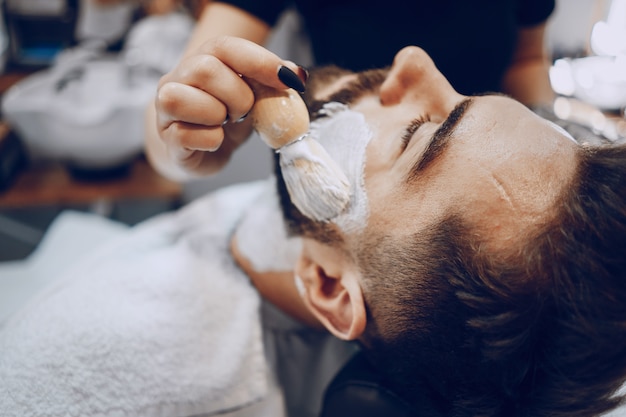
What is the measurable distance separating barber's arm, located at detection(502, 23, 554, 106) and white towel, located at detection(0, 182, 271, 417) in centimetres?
68

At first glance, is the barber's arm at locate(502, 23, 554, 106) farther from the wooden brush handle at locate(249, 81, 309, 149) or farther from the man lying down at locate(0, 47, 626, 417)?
the wooden brush handle at locate(249, 81, 309, 149)

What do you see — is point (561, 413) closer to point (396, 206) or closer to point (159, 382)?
point (396, 206)

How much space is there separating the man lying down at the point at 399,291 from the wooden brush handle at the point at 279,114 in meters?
0.13

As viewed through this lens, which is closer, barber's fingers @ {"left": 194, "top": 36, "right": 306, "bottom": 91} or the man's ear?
barber's fingers @ {"left": 194, "top": 36, "right": 306, "bottom": 91}

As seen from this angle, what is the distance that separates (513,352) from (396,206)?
0.76 ft

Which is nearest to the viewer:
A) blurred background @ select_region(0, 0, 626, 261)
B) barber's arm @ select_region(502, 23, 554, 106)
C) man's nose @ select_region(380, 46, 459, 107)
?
man's nose @ select_region(380, 46, 459, 107)

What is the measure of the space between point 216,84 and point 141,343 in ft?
1.57

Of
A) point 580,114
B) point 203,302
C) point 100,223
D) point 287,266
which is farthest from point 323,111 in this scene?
point 100,223

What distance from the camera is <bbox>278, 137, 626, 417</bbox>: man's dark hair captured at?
541 millimetres

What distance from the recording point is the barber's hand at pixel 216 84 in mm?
543

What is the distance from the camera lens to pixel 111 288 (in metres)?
0.88

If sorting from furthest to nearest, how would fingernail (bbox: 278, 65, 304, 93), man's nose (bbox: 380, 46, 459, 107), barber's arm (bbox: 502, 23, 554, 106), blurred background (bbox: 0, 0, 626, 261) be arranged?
blurred background (bbox: 0, 0, 626, 261) → barber's arm (bbox: 502, 23, 554, 106) → man's nose (bbox: 380, 46, 459, 107) → fingernail (bbox: 278, 65, 304, 93)

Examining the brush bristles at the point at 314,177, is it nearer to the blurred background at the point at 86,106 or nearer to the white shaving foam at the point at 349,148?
the white shaving foam at the point at 349,148

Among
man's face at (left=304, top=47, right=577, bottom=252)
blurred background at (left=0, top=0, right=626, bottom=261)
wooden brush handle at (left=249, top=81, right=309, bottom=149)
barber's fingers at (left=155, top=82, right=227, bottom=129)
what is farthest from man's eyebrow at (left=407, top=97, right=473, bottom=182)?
blurred background at (left=0, top=0, right=626, bottom=261)
